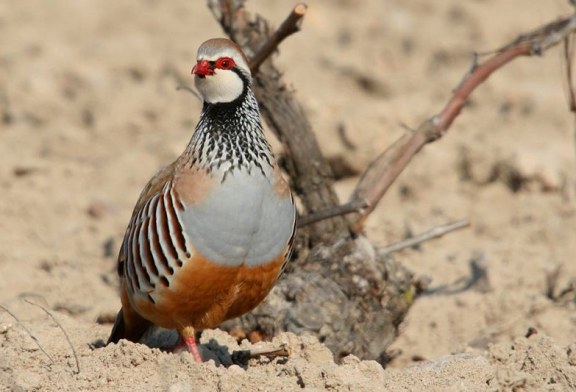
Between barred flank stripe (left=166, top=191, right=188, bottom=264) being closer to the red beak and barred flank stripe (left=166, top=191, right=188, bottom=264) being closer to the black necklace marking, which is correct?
the black necklace marking

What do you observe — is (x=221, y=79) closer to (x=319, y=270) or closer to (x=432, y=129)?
(x=319, y=270)

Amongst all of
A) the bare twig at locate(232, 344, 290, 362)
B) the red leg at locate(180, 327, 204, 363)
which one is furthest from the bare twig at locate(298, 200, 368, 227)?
the red leg at locate(180, 327, 204, 363)

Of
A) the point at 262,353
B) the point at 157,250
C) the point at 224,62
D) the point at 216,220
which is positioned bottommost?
the point at 262,353

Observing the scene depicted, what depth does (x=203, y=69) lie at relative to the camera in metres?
4.54

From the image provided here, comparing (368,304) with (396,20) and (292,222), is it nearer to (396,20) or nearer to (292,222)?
(292,222)

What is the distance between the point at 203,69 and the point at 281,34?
0.85m

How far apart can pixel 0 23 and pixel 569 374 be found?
7.79 meters

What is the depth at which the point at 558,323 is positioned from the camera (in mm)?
5836

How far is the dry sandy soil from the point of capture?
4.45 m

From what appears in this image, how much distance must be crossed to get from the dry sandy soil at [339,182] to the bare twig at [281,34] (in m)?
1.31

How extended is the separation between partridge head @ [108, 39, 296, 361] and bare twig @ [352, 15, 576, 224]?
1040 millimetres

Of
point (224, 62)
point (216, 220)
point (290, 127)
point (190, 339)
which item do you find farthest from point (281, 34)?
point (190, 339)

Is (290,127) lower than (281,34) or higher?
lower

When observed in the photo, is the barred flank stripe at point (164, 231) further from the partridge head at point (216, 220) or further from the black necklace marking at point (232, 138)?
the black necklace marking at point (232, 138)
